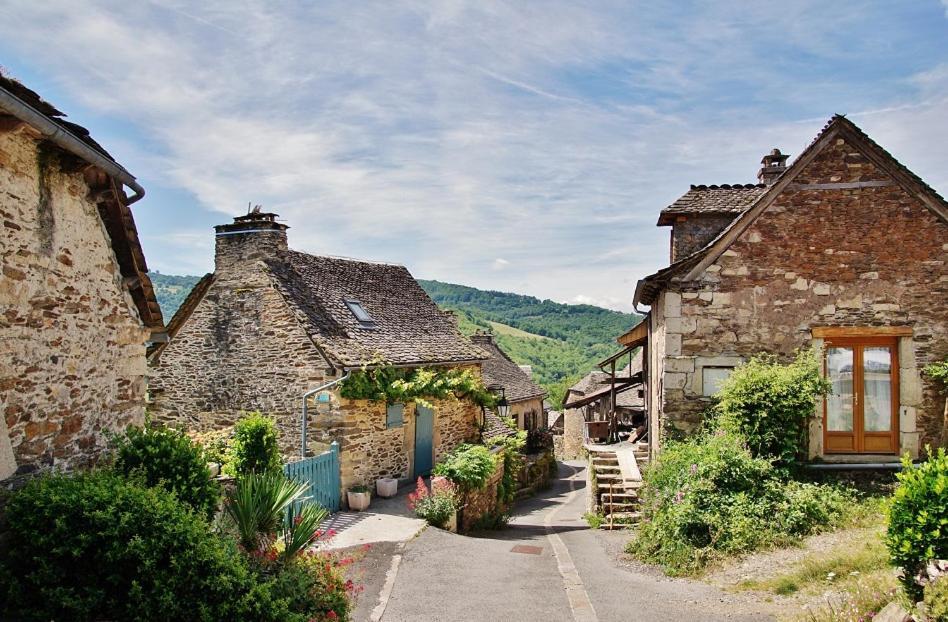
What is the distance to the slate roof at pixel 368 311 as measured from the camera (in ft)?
48.9

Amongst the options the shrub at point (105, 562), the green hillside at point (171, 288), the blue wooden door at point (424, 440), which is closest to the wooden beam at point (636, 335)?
the blue wooden door at point (424, 440)

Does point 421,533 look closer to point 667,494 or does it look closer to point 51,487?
point 667,494

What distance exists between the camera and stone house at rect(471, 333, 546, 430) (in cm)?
3169

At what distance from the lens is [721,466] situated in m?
10.6

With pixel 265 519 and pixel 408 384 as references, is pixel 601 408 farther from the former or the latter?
pixel 265 519

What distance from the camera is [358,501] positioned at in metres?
13.7

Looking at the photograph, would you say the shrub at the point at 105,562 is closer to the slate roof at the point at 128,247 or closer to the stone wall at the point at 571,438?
the slate roof at the point at 128,247

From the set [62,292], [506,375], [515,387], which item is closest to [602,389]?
[506,375]

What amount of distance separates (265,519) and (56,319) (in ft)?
10.5

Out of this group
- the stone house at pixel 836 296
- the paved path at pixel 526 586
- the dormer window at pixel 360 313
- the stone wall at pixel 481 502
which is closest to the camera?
the paved path at pixel 526 586

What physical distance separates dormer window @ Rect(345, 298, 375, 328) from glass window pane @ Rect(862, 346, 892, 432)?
11.1 metres

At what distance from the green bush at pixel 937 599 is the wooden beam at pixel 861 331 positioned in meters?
7.50

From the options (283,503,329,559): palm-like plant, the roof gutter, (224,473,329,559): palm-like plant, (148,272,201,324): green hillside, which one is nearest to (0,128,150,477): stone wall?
the roof gutter

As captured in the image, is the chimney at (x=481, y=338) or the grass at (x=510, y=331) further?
the grass at (x=510, y=331)
